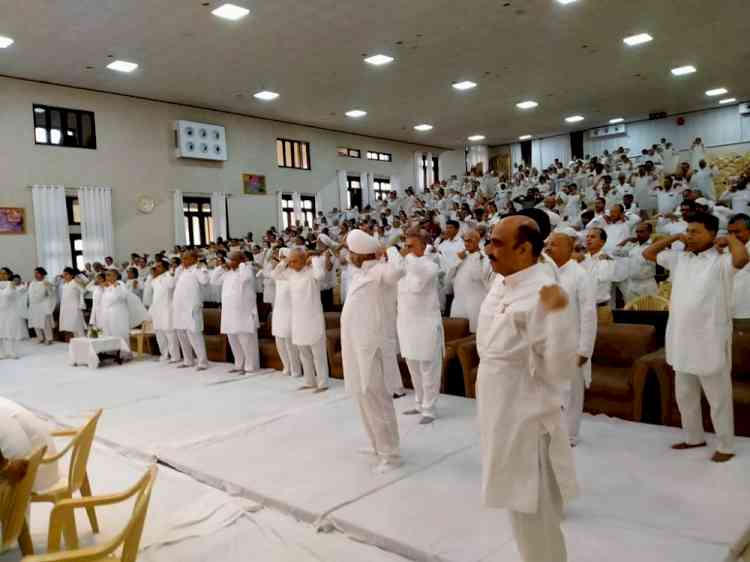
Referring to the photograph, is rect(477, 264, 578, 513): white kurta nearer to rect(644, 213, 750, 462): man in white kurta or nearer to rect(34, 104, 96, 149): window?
rect(644, 213, 750, 462): man in white kurta

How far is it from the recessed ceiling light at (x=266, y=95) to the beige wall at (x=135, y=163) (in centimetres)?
181

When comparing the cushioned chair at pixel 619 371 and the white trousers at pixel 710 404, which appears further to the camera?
the cushioned chair at pixel 619 371

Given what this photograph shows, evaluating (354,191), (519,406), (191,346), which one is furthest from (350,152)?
(519,406)

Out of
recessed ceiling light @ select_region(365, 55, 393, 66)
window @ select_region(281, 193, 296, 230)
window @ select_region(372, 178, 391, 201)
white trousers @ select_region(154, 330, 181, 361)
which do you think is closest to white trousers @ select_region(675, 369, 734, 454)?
white trousers @ select_region(154, 330, 181, 361)

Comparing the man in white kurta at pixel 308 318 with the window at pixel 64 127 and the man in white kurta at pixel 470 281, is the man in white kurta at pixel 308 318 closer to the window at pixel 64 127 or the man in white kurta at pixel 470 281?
the man in white kurta at pixel 470 281

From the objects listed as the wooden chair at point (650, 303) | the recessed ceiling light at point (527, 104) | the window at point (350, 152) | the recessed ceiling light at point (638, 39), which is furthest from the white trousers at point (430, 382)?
the window at point (350, 152)

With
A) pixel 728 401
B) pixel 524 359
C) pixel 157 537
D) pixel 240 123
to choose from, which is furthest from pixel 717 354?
pixel 240 123

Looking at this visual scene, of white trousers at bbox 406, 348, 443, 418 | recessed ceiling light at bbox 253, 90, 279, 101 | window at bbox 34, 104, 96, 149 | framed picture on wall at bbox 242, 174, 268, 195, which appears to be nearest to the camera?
white trousers at bbox 406, 348, 443, 418

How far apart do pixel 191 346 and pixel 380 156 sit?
14.7m

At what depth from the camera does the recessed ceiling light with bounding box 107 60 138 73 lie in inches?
457

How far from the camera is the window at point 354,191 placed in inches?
791

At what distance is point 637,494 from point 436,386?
183cm

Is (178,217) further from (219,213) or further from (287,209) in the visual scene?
(287,209)

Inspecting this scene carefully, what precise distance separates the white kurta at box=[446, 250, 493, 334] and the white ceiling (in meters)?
5.23
